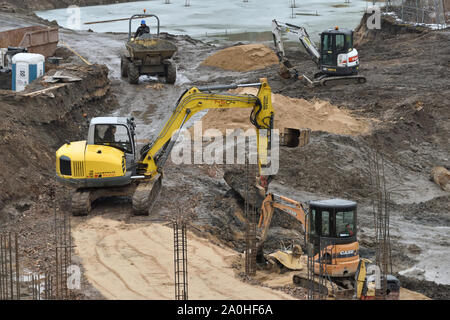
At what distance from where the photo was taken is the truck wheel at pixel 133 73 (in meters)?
33.7

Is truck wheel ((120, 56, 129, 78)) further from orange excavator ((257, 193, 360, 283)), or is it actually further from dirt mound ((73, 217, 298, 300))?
orange excavator ((257, 193, 360, 283))

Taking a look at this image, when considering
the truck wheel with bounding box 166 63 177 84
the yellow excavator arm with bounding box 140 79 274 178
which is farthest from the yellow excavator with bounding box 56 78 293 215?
the truck wheel with bounding box 166 63 177 84

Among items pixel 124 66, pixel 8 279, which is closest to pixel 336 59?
pixel 124 66

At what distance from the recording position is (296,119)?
89.9 feet

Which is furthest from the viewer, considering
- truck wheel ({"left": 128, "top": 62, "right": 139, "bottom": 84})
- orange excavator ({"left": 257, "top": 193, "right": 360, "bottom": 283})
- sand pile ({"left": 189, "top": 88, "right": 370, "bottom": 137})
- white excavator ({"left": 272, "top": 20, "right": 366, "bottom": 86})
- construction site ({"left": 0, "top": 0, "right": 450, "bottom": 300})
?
truck wheel ({"left": 128, "top": 62, "right": 139, "bottom": 84})

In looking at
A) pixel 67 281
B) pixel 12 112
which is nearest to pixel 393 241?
pixel 67 281

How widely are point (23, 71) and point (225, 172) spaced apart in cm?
1202

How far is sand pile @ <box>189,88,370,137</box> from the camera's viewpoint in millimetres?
27156

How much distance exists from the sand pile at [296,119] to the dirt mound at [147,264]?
9487 millimetres

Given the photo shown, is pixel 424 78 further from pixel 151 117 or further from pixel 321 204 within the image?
pixel 321 204

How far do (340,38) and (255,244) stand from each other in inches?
751

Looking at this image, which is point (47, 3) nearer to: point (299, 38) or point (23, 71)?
point (299, 38)

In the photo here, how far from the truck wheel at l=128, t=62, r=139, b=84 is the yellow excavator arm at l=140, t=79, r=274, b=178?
14.1 meters

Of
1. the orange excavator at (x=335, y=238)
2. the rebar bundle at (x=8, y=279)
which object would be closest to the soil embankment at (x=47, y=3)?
the rebar bundle at (x=8, y=279)
